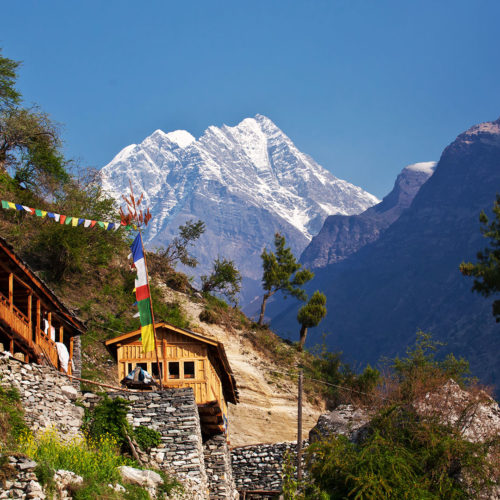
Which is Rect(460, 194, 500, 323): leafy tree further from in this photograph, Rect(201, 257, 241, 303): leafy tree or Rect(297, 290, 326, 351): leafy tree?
Rect(201, 257, 241, 303): leafy tree

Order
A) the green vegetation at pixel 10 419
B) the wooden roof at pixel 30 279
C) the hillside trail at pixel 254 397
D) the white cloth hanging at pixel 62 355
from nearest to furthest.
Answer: the green vegetation at pixel 10 419, the wooden roof at pixel 30 279, the white cloth hanging at pixel 62 355, the hillside trail at pixel 254 397

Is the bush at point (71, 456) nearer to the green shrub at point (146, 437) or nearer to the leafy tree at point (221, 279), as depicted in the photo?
the green shrub at point (146, 437)

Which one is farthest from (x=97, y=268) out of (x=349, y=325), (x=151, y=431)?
(x=349, y=325)

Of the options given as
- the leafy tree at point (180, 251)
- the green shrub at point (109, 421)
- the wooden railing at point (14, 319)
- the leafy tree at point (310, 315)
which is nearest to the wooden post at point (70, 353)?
the wooden railing at point (14, 319)

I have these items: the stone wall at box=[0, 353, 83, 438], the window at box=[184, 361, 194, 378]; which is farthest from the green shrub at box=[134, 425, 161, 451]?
the window at box=[184, 361, 194, 378]

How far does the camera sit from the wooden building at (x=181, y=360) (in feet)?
101

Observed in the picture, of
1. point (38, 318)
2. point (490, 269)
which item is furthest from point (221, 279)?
point (38, 318)

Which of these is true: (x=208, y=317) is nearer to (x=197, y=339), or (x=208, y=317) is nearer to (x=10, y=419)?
→ (x=197, y=339)

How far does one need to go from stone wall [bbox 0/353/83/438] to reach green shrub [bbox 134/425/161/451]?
239 cm

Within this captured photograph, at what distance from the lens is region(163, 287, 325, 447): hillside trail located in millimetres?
45594

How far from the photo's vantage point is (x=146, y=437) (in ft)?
81.9

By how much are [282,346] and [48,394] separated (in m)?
38.1

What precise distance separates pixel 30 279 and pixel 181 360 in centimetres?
854

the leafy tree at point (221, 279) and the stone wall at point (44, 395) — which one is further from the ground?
the leafy tree at point (221, 279)
